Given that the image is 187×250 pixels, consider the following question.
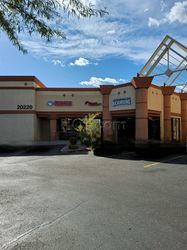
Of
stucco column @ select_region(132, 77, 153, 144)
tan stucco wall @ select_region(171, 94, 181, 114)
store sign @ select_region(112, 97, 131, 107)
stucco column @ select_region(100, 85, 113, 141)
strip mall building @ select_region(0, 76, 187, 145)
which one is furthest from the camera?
tan stucco wall @ select_region(171, 94, 181, 114)

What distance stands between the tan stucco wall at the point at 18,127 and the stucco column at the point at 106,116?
7.83 metres

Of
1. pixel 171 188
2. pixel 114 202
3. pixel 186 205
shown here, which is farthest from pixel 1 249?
pixel 171 188

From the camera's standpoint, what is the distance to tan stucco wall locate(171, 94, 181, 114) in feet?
96.1

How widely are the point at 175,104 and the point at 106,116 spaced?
844 cm

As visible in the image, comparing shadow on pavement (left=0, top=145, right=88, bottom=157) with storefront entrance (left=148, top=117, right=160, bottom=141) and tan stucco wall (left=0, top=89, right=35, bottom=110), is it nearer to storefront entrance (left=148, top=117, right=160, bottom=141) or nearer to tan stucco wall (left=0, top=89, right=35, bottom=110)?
tan stucco wall (left=0, top=89, right=35, bottom=110)

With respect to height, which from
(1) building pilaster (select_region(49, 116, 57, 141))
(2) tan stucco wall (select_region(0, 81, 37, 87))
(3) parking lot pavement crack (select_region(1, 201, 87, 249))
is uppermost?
(2) tan stucco wall (select_region(0, 81, 37, 87))

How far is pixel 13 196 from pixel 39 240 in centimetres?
331

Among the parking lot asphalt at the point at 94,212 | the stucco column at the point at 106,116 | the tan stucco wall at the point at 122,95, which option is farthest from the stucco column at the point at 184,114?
the parking lot asphalt at the point at 94,212

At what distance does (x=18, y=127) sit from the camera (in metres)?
28.4

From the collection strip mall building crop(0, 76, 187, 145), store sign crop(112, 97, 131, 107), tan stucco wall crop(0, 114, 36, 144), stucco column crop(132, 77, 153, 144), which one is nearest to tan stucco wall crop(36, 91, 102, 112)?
strip mall building crop(0, 76, 187, 145)

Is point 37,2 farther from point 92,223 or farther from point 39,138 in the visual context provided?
point 39,138

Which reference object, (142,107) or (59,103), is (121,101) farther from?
(59,103)

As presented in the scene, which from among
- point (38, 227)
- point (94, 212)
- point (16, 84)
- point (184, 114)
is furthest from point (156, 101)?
point (38, 227)

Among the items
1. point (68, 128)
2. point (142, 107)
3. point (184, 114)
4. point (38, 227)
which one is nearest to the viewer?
point (38, 227)
